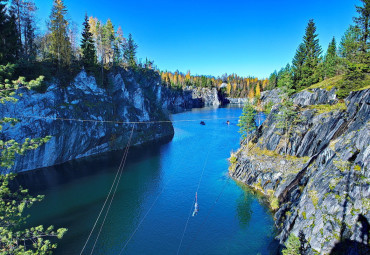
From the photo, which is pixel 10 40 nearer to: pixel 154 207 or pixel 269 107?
pixel 154 207

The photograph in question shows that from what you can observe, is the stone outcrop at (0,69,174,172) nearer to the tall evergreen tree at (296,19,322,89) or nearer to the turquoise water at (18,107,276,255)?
the turquoise water at (18,107,276,255)

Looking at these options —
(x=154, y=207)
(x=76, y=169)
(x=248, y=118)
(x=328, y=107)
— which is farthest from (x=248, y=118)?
(x=76, y=169)

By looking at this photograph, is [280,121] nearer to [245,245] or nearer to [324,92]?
[324,92]

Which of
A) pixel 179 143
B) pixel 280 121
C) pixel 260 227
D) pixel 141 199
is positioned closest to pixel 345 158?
pixel 260 227

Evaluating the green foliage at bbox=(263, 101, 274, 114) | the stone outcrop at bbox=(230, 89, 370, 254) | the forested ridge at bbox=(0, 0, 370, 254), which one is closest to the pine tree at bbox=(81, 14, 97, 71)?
the forested ridge at bbox=(0, 0, 370, 254)

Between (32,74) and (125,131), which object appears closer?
(32,74)

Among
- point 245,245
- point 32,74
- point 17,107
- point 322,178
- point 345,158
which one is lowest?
point 245,245
